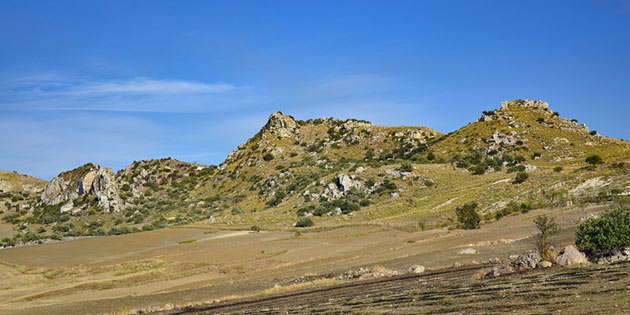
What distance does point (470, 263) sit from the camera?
30156 mm

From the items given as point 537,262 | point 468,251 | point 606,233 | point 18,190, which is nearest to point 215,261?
point 468,251

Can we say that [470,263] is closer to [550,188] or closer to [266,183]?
[550,188]

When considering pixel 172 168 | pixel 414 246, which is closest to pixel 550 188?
pixel 414 246

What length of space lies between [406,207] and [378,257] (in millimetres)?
37737

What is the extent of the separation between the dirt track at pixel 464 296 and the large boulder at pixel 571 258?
1.20 metres

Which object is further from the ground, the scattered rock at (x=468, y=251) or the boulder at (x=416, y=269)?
the scattered rock at (x=468, y=251)

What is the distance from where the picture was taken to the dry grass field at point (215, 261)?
109ft

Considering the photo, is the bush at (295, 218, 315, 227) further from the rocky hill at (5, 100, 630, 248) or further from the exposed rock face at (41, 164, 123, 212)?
the exposed rock face at (41, 164, 123, 212)

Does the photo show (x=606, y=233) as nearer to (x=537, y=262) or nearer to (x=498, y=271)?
(x=537, y=262)

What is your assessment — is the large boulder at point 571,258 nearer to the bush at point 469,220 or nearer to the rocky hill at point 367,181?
the bush at point 469,220

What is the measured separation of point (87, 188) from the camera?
10525 cm

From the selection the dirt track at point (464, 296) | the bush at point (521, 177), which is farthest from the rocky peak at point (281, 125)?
the dirt track at point (464, 296)

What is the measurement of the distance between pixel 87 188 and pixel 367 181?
61146 mm

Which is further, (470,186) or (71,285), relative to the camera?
(470,186)
